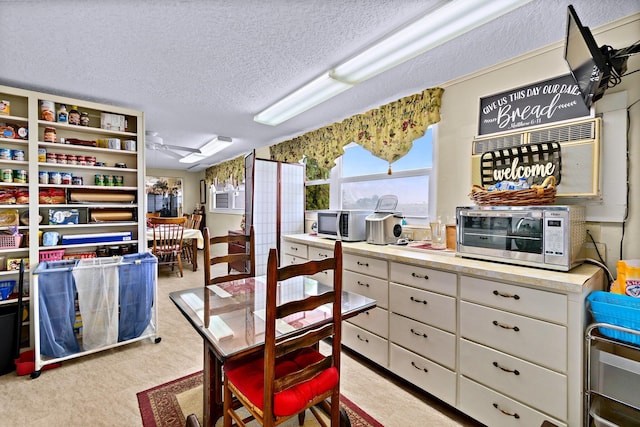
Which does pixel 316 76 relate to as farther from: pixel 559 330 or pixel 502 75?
pixel 559 330

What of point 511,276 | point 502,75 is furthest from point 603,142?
point 511,276

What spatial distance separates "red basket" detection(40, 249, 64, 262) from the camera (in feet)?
8.49

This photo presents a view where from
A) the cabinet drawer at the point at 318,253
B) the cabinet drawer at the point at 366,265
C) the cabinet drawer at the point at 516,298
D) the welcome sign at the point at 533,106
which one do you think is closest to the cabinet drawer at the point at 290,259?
the cabinet drawer at the point at 318,253

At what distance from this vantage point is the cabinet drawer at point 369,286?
2174 millimetres

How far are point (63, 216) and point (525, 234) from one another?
375 centimetres

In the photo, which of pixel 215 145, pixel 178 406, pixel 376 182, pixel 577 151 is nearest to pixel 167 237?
pixel 215 145

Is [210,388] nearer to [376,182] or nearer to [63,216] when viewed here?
[63,216]

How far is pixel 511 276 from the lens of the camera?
150 centimetres

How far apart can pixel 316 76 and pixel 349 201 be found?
1595 mm

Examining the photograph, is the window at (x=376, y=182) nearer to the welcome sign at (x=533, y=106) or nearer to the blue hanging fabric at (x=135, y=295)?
the welcome sign at (x=533, y=106)

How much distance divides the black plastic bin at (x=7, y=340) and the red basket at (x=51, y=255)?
1.75 feet

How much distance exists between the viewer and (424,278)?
191 cm

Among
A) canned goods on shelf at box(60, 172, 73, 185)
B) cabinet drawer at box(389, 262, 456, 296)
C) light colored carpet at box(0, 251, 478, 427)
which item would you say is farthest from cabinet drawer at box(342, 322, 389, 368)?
canned goods on shelf at box(60, 172, 73, 185)

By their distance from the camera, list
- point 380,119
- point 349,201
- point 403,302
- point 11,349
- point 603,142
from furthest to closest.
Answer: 1. point 349,201
2. point 380,119
3. point 11,349
4. point 403,302
5. point 603,142
